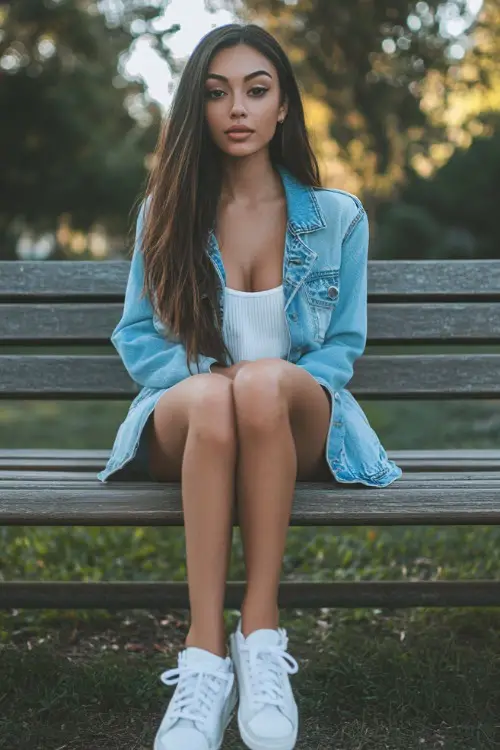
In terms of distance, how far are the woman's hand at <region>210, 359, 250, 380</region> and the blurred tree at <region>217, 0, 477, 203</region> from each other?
1360 centimetres

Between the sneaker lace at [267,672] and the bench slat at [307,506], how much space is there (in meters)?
0.29

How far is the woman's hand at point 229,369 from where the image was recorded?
2611 millimetres

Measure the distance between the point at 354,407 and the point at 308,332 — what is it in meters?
0.23

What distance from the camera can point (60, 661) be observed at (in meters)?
2.99

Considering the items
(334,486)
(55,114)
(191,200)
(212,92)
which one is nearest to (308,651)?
(334,486)

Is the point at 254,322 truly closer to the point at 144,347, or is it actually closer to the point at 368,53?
the point at 144,347

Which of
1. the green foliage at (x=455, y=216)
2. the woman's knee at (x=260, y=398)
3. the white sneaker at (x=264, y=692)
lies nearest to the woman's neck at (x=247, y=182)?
the woman's knee at (x=260, y=398)

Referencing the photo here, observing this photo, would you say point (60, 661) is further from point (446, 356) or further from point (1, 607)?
point (446, 356)

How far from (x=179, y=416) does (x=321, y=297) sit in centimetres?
60

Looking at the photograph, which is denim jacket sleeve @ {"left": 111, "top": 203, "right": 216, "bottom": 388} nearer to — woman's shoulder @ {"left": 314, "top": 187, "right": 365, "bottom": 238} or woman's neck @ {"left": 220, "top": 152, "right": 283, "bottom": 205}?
woman's neck @ {"left": 220, "top": 152, "right": 283, "bottom": 205}

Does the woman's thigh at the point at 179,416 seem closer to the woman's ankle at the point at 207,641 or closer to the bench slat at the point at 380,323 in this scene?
the woman's ankle at the point at 207,641

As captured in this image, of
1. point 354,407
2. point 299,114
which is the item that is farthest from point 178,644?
point 299,114

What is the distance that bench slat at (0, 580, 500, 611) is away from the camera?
301 cm

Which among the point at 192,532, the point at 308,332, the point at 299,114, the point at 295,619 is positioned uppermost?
the point at 299,114
